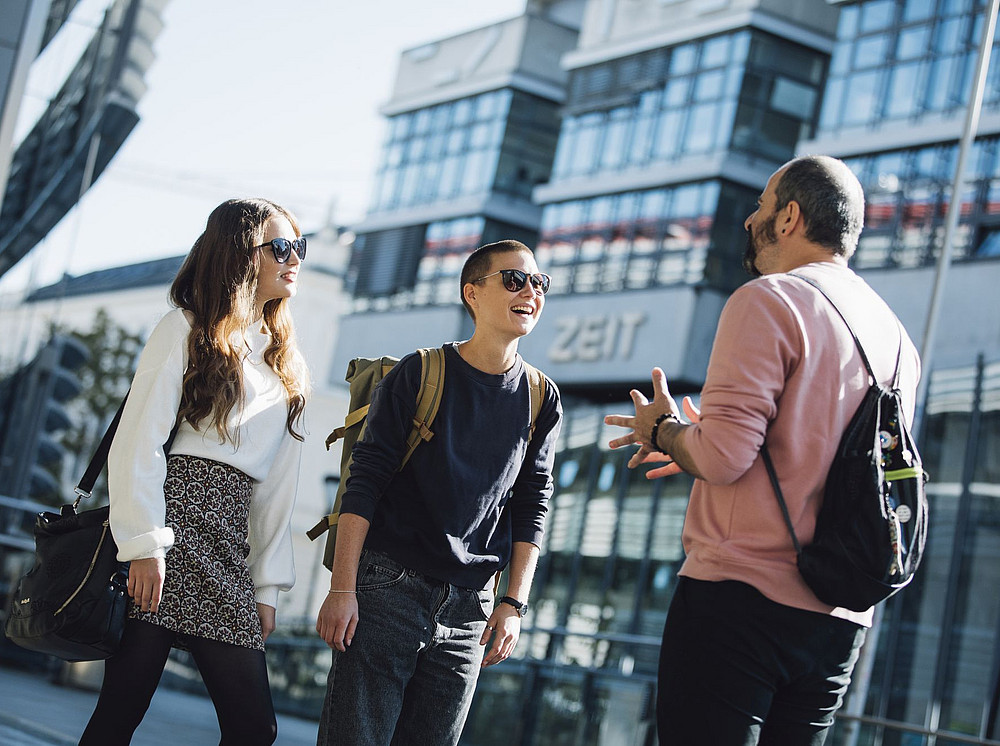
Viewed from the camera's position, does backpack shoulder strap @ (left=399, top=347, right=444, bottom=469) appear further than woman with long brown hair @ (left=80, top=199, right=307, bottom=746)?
Yes

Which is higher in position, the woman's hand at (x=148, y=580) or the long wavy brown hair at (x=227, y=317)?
the long wavy brown hair at (x=227, y=317)

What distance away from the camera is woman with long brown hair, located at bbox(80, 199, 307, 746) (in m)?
3.41

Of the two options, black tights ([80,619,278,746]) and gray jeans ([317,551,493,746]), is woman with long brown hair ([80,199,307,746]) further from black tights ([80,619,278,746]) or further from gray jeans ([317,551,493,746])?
gray jeans ([317,551,493,746])

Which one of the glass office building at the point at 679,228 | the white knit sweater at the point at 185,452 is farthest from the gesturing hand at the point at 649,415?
the glass office building at the point at 679,228

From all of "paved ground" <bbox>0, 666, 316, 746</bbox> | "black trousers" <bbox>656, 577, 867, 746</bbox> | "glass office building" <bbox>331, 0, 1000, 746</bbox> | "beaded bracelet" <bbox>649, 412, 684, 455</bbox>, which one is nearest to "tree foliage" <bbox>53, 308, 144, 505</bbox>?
"glass office building" <bbox>331, 0, 1000, 746</bbox>

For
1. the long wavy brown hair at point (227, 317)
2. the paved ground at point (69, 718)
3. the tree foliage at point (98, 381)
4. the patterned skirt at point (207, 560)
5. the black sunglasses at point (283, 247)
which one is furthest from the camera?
the tree foliage at point (98, 381)

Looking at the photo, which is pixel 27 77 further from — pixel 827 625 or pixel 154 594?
pixel 827 625

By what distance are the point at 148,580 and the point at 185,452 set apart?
1.20 ft

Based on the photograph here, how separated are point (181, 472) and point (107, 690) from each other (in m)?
0.56

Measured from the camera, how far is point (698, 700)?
2.94 meters

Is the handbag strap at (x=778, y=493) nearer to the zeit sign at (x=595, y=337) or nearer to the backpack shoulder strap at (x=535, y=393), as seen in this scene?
the backpack shoulder strap at (x=535, y=393)

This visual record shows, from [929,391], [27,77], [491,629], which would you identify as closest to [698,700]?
[491,629]

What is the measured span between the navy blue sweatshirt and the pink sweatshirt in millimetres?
766

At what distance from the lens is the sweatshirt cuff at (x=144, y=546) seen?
336 centimetres
